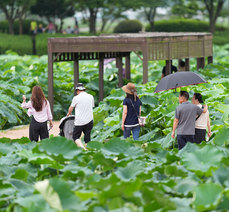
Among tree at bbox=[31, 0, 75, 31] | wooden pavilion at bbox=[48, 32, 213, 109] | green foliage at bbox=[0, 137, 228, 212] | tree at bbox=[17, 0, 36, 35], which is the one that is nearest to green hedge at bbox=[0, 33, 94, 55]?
tree at bbox=[17, 0, 36, 35]

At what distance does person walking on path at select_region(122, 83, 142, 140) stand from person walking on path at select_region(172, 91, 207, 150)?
1.34 meters

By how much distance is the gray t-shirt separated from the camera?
8.71 metres

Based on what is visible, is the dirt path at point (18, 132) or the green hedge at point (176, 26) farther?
the green hedge at point (176, 26)

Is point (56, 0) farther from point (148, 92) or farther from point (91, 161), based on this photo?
point (91, 161)

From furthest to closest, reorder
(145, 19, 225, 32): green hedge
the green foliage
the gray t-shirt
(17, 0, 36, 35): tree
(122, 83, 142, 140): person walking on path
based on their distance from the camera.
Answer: (145, 19, 225, 32): green hedge, (17, 0, 36, 35): tree, (122, 83, 142, 140): person walking on path, the gray t-shirt, the green foliage

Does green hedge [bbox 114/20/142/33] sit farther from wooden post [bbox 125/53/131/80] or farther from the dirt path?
the dirt path

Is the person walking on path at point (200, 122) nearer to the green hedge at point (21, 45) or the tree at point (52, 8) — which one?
the green hedge at point (21, 45)

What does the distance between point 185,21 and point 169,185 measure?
47198 mm

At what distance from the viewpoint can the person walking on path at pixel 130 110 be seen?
10.0 metres

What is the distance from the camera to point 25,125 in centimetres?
1492

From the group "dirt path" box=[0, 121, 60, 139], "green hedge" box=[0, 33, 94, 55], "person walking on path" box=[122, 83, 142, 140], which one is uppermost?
"person walking on path" box=[122, 83, 142, 140]

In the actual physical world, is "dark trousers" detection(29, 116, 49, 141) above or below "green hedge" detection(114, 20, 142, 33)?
above

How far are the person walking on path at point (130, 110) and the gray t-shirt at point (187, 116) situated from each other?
1.36 meters

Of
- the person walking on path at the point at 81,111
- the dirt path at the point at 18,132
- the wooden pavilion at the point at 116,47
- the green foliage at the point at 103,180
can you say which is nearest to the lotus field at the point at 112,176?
the green foliage at the point at 103,180
